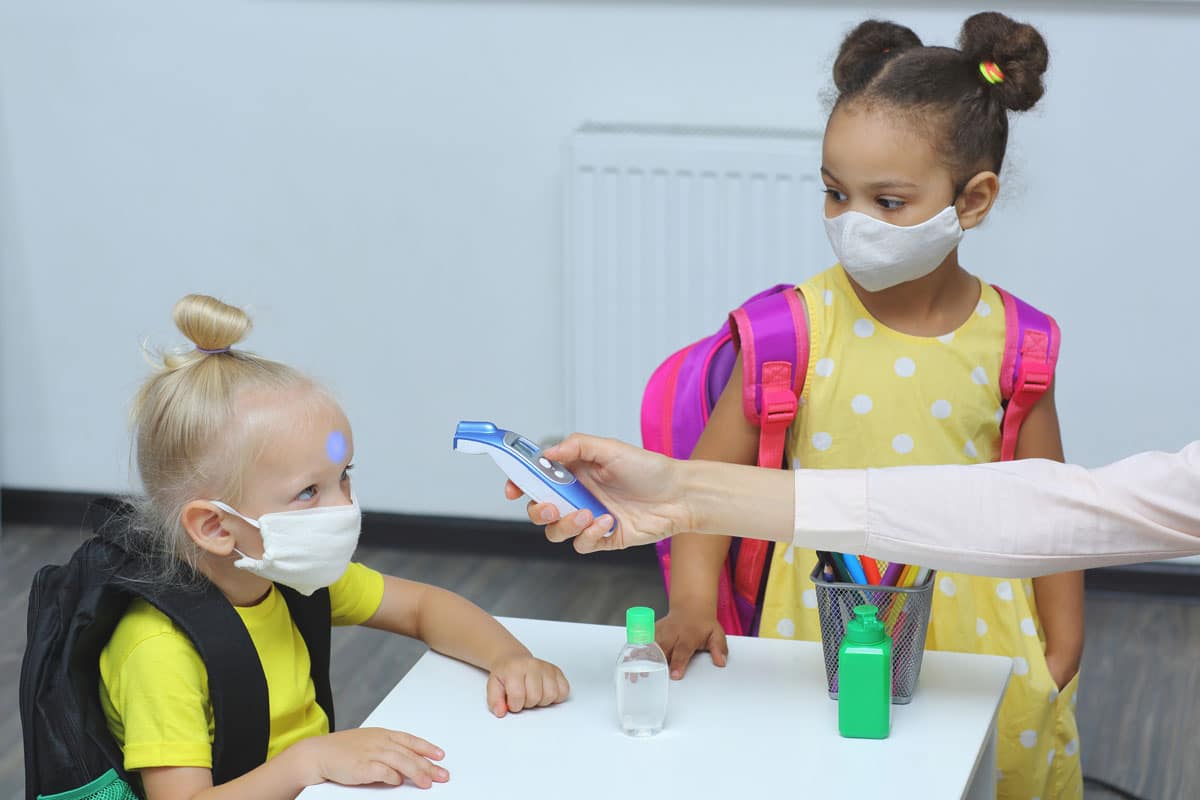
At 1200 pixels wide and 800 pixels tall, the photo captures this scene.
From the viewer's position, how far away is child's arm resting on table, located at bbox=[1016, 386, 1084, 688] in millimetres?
1815

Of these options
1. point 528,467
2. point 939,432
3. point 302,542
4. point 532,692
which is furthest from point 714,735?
point 939,432

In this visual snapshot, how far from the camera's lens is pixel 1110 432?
3.14m

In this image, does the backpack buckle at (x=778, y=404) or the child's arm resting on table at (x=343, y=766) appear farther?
the backpack buckle at (x=778, y=404)

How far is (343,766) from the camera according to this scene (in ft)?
4.38

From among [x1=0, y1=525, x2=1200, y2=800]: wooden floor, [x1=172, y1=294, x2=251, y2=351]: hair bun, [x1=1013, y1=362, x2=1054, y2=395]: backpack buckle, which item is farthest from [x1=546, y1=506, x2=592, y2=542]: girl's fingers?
[x1=0, y1=525, x2=1200, y2=800]: wooden floor

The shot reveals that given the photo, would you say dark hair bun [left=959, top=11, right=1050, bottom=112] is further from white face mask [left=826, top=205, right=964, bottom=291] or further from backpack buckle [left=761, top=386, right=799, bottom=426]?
backpack buckle [left=761, top=386, right=799, bottom=426]

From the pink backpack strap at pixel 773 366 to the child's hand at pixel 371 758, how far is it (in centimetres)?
61

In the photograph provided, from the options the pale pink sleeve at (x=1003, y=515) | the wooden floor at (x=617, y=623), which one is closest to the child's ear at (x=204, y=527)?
the pale pink sleeve at (x=1003, y=515)

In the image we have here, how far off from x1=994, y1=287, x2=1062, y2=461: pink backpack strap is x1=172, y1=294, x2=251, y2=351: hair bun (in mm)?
876

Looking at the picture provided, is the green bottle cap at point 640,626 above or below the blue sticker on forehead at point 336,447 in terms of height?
below

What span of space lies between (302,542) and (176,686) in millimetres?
178

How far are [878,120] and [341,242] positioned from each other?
1854 mm

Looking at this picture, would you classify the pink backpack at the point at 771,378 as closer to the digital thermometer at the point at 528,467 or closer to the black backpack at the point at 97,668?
the digital thermometer at the point at 528,467

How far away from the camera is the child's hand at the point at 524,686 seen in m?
1.45
